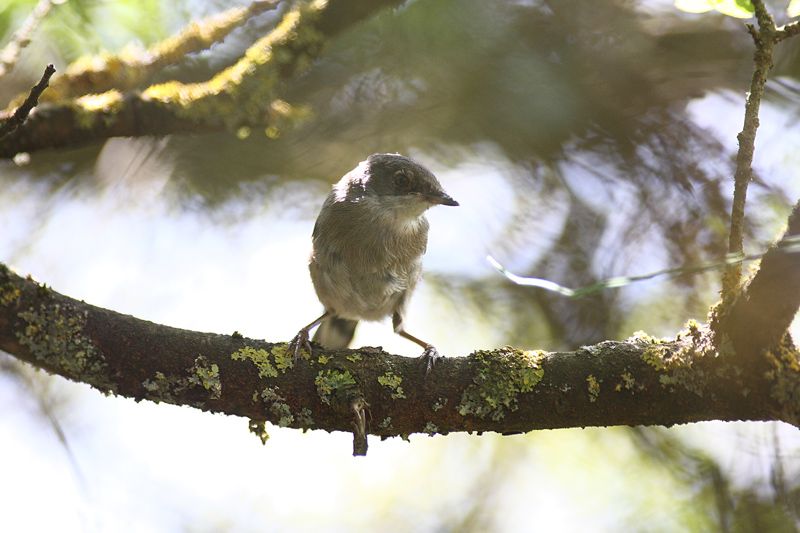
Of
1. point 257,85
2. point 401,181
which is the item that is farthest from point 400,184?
point 257,85

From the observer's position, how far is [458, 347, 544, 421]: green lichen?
263cm

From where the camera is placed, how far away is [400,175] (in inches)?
154

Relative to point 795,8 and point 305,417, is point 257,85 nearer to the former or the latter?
point 305,417

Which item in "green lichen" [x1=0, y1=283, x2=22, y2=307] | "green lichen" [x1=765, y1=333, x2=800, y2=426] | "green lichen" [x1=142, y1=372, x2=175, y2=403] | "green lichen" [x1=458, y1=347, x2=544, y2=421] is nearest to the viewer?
"green lichen" [x1=765, y1=333, x2=800, y2=426]

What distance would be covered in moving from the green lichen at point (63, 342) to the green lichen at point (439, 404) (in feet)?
3.42

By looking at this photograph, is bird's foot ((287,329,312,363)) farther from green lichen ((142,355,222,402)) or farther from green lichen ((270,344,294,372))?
green lichen ((142,355,222,402))

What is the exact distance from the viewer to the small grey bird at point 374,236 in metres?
3.91

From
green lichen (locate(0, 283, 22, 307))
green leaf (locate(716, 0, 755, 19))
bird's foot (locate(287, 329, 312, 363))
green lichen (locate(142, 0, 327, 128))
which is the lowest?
bird's foot (locate(287, 329, 312, 363))

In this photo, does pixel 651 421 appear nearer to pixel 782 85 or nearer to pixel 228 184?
pixel 782 85

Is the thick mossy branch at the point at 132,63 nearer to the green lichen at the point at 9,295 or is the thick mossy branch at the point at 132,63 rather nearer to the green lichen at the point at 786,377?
the green lichen at the point at 9,295

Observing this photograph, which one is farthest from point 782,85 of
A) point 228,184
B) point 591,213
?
point 228,184

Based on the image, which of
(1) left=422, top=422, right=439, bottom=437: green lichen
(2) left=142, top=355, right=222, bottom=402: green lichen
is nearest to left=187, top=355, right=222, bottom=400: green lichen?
(2) left=142, top=355, right=222, bottom=402: green lichen

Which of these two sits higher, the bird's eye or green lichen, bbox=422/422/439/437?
green lichen, bbox=422/422/439/437

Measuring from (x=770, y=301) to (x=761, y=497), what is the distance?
1.52m
